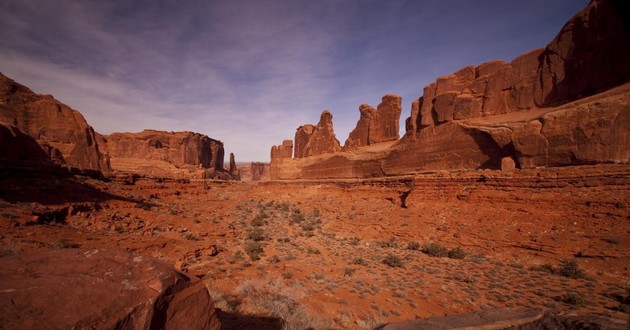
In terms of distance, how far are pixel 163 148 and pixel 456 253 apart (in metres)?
71.7

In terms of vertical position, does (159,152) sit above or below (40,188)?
above

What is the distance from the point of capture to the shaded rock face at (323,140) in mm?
42125

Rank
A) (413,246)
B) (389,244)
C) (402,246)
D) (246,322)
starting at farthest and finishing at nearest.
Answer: (389,244) < (402,246) < (413,246) < (246,322)

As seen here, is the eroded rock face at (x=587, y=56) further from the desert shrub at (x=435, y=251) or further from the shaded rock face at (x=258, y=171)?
the shaded rock face at (x=258, y=171)

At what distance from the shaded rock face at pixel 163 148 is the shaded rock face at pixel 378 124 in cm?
4759

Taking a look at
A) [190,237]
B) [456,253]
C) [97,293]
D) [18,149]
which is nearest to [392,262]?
[456,253]

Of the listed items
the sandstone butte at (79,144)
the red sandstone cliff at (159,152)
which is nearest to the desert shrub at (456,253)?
the sandstone butte at (79,144)

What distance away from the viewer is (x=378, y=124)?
36688 millimetres

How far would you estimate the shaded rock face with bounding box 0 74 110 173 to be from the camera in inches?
1208

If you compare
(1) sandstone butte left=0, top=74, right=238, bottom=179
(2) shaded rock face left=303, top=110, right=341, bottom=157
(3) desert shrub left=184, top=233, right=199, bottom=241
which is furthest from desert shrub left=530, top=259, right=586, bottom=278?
(2) shaded rock face left=303, top=110, right=341, bottom=157

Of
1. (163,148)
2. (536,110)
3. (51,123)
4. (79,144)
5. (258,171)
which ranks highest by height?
(51,123)

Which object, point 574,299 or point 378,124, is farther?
point 378,124

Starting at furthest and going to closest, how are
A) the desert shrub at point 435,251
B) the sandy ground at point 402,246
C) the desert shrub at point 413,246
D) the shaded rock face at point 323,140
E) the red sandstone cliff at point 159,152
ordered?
the red sandstone cliff at point 159,152, the shaded rock face at point 323,140, the desert shrub at point 413,246, the desert shrub at point 435,251, the sandy ground at point 402,246

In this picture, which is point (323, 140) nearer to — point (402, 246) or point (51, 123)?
point (402, 246)
